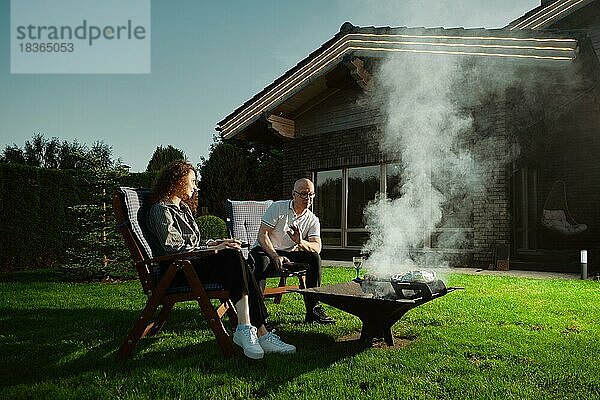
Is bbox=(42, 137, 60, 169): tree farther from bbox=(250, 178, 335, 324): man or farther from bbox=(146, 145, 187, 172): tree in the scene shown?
bbox=(250, 178, 335, 324): man

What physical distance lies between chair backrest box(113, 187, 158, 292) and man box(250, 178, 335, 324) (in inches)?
39.7

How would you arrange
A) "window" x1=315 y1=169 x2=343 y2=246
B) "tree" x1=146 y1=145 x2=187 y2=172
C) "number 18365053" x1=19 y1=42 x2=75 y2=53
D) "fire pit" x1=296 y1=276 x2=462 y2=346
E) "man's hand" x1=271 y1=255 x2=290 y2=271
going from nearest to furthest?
1. "fire pit" x1=296 y1=276 x2=462 y2=346
2. "man's hand" x1=271 y1=255 x2=290 y2=271
3. "number 18365053" x1=19 y1=42 x2=75 y2=53
4. "window" x1=315 y1=169 x2=343 y2=246
5. "tree" x1=146 y1=145 x2=187 y2=172

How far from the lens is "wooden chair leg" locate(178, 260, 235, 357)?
10.2ft

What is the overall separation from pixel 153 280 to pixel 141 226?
1.24ft

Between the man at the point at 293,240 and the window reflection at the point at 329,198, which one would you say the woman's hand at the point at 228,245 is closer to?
the man at the point at 293,240

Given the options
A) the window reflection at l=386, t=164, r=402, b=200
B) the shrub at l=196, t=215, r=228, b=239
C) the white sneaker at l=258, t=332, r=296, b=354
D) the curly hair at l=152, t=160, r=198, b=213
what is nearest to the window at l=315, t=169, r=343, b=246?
the window reflection at l=386, t=164, r=402, b=200

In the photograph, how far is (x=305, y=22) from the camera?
29.9 ft

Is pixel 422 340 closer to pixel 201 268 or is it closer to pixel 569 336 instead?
pixel 569 336

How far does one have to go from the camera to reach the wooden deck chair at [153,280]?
3107 millimetres

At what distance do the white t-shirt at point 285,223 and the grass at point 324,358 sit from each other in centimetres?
62

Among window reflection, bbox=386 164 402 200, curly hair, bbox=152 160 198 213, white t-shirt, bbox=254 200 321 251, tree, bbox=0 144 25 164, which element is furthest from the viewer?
tree, bbox=0 144 25 164

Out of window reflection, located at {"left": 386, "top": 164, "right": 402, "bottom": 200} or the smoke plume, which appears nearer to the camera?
the smoke plume

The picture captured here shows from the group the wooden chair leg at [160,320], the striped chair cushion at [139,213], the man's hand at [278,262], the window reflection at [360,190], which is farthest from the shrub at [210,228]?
the striped chair cushion at [139,213]

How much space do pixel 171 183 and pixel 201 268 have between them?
0.62 metres
